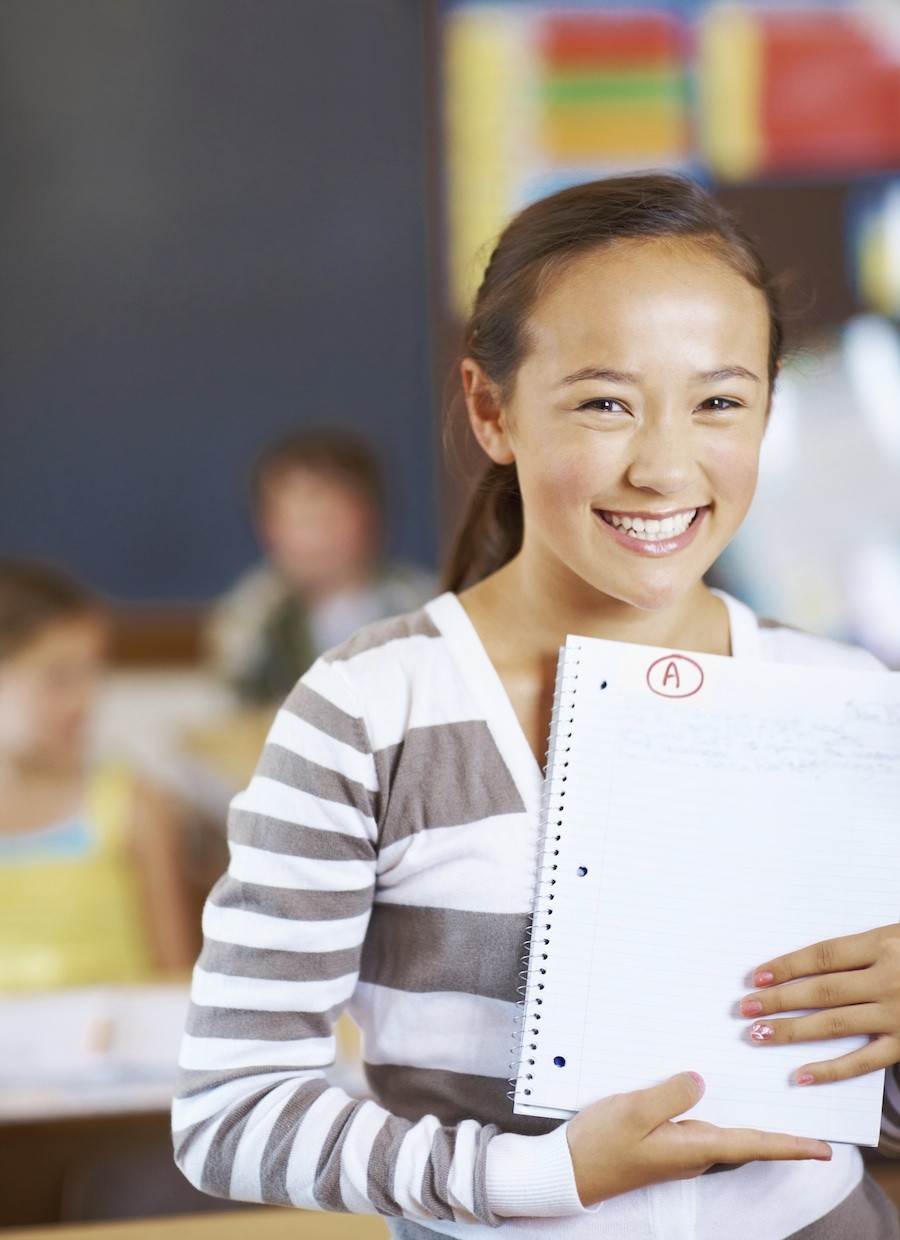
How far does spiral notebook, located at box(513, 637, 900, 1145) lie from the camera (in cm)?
78

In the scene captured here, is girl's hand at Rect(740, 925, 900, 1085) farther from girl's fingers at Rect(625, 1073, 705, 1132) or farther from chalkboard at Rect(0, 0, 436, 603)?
chalkboard at Rect(0, 0, 436, 603)

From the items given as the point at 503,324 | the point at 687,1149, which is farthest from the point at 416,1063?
the point at 503,324

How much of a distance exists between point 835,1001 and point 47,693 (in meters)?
1.85

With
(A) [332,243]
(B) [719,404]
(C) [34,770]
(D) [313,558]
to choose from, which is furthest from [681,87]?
(B) [719,404]

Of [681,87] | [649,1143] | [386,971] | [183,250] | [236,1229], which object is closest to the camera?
[649,1143]

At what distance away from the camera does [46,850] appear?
2299 millimetres

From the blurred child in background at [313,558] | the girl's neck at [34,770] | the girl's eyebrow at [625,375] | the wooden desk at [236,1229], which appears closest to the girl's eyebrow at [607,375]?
the girl's eyebrow at [625,375]

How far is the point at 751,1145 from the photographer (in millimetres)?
754

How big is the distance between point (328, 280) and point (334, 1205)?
3068 millimetres

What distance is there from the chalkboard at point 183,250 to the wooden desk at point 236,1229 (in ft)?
8.46

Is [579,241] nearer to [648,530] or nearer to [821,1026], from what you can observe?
[648,530]

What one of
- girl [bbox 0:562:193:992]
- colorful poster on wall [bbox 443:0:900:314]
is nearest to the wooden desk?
girl [bbox 0:562:193:992]

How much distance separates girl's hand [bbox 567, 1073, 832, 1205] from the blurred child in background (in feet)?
9.04

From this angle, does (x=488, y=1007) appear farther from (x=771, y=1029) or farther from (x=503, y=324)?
(x=503, y=324)
